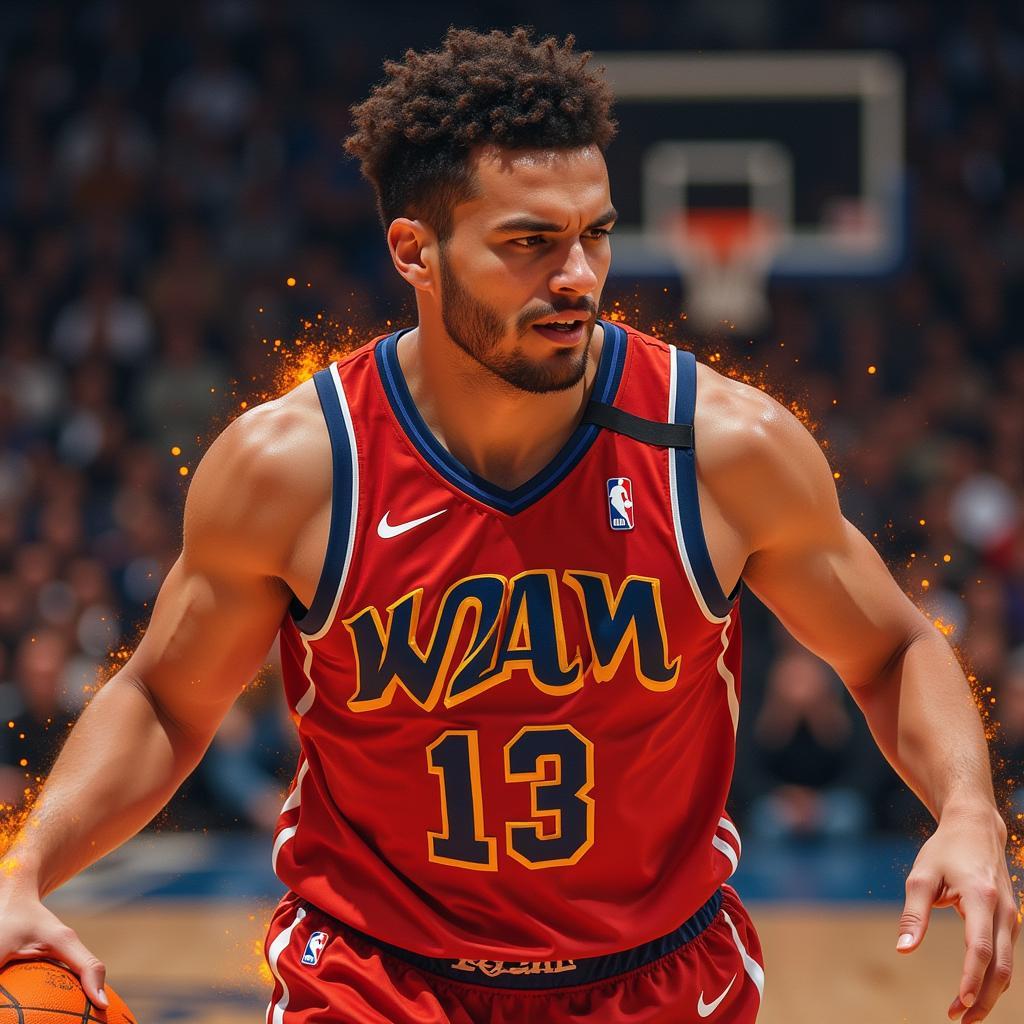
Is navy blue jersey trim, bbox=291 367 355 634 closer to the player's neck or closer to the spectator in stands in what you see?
the player's neck

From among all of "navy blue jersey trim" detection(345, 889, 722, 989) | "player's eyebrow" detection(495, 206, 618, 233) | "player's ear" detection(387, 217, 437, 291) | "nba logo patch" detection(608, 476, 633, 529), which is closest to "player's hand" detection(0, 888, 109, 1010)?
"navy blue jersey trim" detection(345, 889, 722, 989)

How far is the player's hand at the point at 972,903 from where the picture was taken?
2.54 meters

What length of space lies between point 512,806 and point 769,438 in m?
0.82

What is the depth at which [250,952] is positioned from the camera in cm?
702

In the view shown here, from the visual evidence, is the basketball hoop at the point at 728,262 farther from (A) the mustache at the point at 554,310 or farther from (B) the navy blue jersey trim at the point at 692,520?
(A) the mustache at the point at 554,310

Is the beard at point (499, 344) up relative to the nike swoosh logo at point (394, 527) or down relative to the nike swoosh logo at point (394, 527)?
up

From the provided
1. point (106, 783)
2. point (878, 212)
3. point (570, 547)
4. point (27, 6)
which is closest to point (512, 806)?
point (570, 547)

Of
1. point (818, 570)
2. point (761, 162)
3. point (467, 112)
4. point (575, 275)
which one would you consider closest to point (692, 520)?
point (818, 570)

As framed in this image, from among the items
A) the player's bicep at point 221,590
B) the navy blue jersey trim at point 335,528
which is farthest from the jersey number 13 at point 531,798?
the player's bicep at point 221,590

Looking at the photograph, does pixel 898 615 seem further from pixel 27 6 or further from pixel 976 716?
pixel 27 6

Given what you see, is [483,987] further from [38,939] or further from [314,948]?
[38,939]

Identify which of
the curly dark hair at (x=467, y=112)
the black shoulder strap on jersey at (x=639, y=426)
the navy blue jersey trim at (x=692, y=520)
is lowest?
the navy blue jersey trim at (x=692, y=520)

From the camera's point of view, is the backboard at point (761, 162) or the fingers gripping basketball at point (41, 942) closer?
the fingers gripping basketball at point (41, 942)

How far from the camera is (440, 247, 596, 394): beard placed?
2.90 meters
